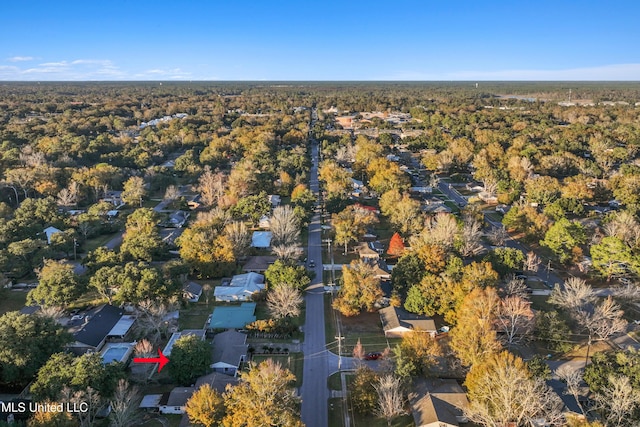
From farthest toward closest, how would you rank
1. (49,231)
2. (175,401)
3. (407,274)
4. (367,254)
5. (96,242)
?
(96,242) < (49,231) < (367,254) < (407,274) < (175,401)

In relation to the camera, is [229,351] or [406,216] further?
[406,216]

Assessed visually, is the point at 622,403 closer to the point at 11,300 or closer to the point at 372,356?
the point at 372,356

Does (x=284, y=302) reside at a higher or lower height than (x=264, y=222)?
lower

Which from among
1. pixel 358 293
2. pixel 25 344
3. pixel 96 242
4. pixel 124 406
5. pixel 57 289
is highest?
pixel 57 289

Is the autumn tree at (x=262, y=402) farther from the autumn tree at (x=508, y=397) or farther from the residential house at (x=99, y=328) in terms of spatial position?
the residential house at (x=99, y=328)

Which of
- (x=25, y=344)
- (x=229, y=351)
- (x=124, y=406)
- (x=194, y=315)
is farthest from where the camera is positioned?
(x=194, y=315)

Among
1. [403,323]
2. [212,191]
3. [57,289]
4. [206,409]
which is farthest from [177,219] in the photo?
[206,409]
